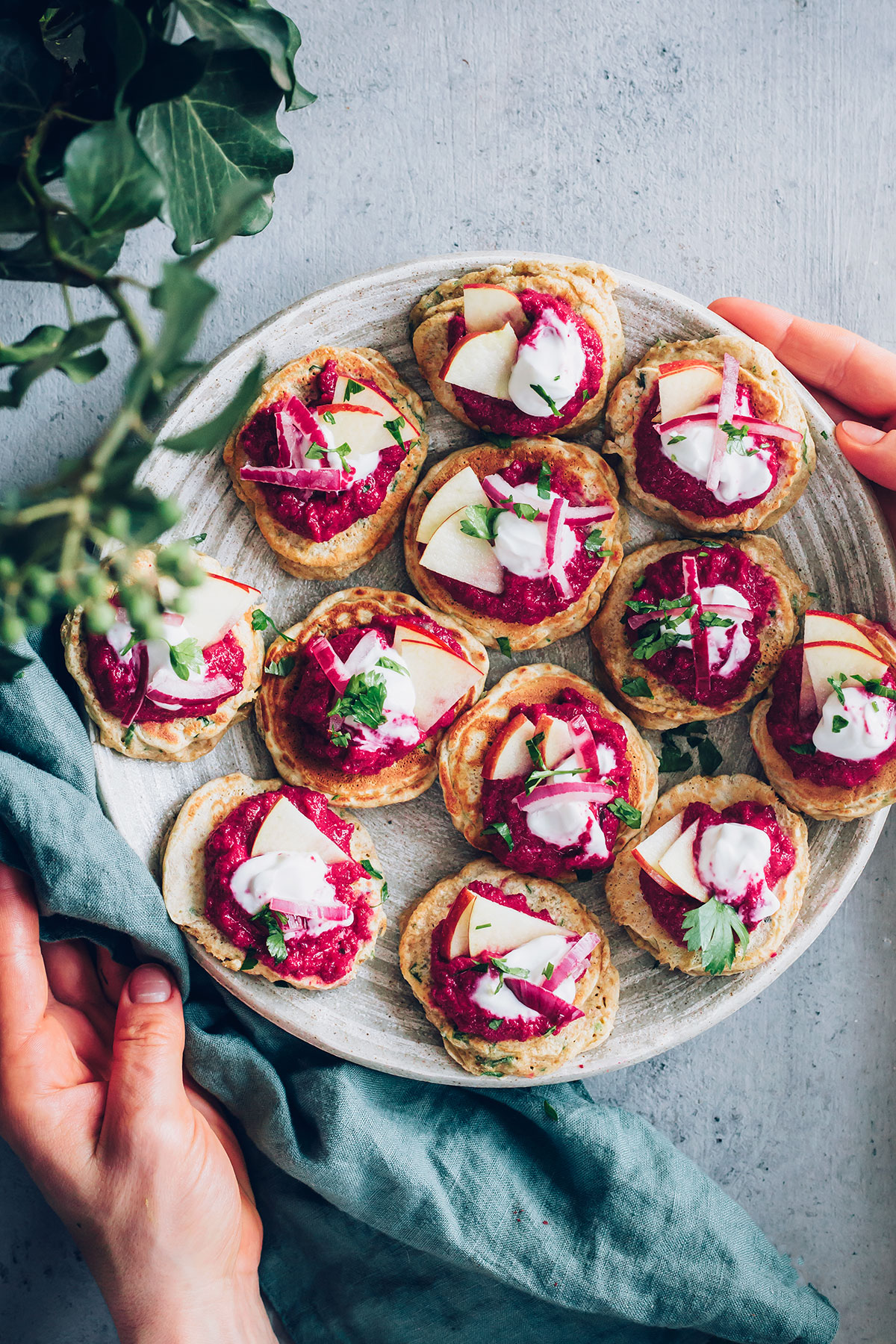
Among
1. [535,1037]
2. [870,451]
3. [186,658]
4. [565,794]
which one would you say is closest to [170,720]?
[186,658]

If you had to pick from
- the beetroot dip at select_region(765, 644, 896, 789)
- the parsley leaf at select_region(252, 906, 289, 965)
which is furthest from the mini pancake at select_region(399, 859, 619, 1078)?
the beetroot dip at select_region(765, 644, 896, 789)

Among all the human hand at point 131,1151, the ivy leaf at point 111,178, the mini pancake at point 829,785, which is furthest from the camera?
the mini pancake at point 829,785

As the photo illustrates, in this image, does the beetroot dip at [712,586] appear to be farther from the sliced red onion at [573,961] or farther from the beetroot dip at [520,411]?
the sliced red onion at [573,961]

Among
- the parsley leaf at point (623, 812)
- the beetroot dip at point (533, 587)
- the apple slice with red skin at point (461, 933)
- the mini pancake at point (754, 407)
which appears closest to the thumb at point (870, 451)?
the mini pancake at point (754, 407)

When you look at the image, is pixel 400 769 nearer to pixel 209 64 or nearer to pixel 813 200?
pixel 209 64

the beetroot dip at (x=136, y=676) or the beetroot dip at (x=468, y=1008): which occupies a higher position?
the beetroot dip at (x=136, y=676)

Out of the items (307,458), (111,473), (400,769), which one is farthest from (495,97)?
(111,473)
